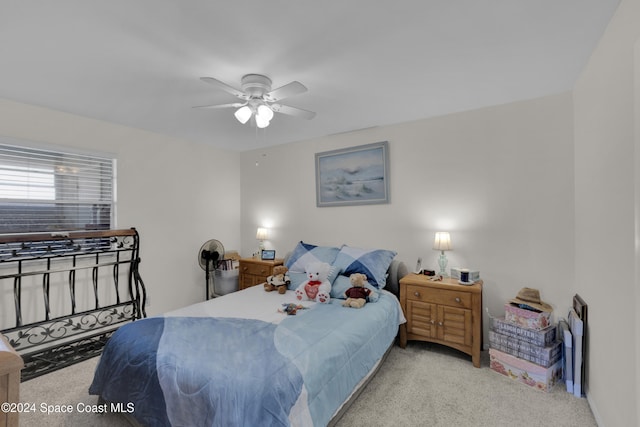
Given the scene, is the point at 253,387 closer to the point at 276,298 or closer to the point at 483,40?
the point at 276,298

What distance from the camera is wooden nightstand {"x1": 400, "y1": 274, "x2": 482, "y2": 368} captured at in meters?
2.56

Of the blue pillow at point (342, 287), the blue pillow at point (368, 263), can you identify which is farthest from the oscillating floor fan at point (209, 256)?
the blue pillow at point (342, 287)

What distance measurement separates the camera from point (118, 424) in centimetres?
186

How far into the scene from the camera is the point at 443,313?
2.71 metres

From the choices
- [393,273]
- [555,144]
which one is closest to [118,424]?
[393,273]

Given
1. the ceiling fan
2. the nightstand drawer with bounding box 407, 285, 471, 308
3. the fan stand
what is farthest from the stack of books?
the fan stand

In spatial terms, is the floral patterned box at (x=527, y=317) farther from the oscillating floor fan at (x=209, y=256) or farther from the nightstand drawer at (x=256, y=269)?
the oscillating floor fan at (x=209, y=256)

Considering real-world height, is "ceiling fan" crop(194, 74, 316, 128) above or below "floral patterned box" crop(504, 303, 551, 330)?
above

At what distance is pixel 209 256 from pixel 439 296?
3.01 metres

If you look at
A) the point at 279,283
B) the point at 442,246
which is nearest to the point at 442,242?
the point at 442,246

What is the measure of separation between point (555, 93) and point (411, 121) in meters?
1.28

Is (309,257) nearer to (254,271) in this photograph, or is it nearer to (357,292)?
(357,292)

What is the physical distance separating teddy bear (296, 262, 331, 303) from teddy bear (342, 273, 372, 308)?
0.20m

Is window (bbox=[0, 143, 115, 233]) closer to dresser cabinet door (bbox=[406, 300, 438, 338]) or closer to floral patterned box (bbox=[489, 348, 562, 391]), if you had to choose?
dresser cabinet door (bbox=[406, 300, 438, 338])
